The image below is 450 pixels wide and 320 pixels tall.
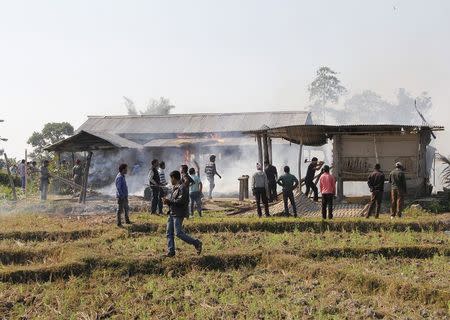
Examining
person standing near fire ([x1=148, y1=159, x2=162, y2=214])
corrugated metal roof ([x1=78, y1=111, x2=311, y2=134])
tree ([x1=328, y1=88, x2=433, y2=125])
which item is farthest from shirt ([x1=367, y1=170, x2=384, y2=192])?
tree ([x1=328, y1=88, x2=433, y2=125])

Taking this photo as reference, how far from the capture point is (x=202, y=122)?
34594 mm

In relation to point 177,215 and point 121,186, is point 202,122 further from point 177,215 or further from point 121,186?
point 177,215

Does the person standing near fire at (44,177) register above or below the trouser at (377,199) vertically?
above

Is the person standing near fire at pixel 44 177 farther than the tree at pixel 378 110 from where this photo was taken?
No

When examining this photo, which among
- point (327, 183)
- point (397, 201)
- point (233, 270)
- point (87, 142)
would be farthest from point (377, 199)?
point (87, 142)

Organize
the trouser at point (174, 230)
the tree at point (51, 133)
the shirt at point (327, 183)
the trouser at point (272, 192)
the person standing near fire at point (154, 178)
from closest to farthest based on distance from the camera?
the trouser at point (174, 230) → the shirt at point (327, 183) → the person standing near fire at point (154, 178) → the trouser at point (272, 192) → the tree at point (51, 133)

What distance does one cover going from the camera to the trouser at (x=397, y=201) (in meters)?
15.0

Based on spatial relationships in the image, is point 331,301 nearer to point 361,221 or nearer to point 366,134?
point 361,221

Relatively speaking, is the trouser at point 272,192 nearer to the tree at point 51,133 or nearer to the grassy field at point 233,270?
the grassy field at point 233,270

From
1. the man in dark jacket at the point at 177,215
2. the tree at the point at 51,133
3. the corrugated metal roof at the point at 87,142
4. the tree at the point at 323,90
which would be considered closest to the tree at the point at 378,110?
the tree at the point at 323,90

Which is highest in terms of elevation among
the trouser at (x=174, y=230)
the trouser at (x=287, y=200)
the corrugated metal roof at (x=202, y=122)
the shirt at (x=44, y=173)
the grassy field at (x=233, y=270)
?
the corrugated metal roof at (x=202, y=122)

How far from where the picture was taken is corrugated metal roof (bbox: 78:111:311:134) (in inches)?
1318

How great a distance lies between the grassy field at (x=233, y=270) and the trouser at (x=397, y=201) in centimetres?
121

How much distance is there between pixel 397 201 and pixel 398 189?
1.91ft
